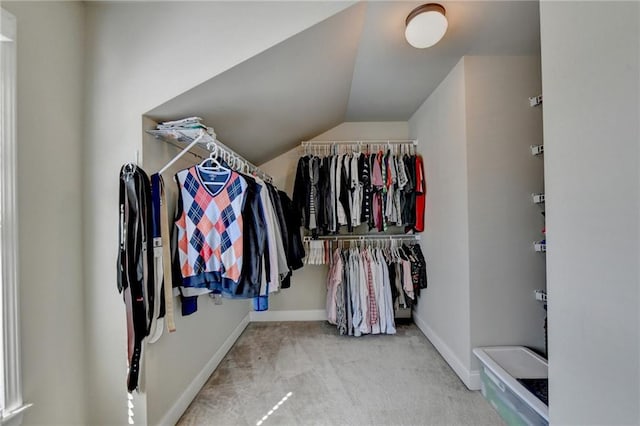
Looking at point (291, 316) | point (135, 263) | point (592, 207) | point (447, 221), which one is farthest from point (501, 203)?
point (291, 316)

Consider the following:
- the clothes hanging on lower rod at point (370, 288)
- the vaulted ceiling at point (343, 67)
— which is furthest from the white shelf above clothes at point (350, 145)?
the clothes hanging on lower rod at point (370, 288)

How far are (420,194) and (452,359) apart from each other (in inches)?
57.9

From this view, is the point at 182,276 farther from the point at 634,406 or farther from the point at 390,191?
the point at 390,191

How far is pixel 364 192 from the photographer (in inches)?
103

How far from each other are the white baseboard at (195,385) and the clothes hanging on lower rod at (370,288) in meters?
1.03

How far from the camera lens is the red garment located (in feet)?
8.36

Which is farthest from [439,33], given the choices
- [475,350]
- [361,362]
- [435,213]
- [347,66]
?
[361,362]

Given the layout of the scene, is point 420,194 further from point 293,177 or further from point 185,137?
point 185,137

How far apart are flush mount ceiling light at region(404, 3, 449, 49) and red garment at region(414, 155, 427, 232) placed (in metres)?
1.32

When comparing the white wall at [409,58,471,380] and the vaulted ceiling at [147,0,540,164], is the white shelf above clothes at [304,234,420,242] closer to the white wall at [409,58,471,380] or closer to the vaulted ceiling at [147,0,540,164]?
the white wall at [409,58,471,380]

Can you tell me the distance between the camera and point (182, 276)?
1.38 metres

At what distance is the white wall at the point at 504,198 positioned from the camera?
1.78 m

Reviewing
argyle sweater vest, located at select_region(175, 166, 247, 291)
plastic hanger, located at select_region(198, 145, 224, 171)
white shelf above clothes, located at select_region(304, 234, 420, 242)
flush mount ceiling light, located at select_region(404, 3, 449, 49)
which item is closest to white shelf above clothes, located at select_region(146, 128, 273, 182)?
plastic hanger, located at select_region(198, 145, 224, 171)

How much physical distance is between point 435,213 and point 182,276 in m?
2.10
